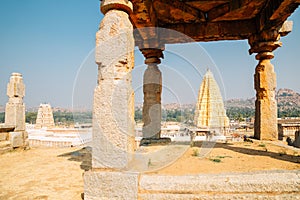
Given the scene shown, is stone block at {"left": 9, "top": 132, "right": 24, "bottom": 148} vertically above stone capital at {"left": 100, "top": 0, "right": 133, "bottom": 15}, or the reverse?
stone capital at {"left": 100, "top": 0, "right": 133, "bottom": 15}

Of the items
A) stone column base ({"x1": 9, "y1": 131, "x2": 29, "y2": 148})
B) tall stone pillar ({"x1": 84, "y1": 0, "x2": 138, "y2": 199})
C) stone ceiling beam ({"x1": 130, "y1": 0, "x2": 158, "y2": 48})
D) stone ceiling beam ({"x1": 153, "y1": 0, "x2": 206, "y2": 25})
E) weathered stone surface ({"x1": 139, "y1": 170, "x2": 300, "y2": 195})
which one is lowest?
stone column base ({"x1": 9, "y1": 131, "x2": 29, "y2": 148})

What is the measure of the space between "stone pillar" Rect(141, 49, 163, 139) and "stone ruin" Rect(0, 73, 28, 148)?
5.16 m

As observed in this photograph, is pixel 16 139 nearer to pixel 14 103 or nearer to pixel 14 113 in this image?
pixel 14 113

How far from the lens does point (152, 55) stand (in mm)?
7445

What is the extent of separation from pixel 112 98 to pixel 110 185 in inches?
48.5

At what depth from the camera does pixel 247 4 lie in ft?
19.0

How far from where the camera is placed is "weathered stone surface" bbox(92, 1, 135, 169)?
296 cm

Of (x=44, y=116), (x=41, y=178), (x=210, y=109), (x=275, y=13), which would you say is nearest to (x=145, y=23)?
(x=275, y=13)

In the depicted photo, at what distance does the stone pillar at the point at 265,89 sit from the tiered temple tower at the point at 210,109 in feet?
66.0

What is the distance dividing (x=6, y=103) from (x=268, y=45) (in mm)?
10043

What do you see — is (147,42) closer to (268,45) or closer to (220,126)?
(268,45)

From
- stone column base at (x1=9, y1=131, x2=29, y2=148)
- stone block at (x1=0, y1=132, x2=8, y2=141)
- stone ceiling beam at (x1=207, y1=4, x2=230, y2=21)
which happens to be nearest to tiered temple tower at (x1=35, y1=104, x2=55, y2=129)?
stone column base at (x1=9, y1=131, x2=29, y2=148)

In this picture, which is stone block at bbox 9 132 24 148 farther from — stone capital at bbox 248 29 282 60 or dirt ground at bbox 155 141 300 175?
stone capital at bbox 248 29 282 60

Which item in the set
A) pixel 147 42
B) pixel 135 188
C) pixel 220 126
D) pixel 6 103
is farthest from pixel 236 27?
pixel 220 126
